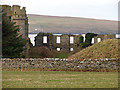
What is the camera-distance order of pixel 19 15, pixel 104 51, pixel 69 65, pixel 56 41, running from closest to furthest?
1. pixel 69 65
2. pixel 104 51
3. pixel 19 15
4. pixel 56 41

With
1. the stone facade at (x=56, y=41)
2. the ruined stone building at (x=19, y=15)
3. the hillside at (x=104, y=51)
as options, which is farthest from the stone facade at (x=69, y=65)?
the stone facade at (x=56, y=41)

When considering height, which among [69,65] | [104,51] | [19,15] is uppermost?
[19,15]

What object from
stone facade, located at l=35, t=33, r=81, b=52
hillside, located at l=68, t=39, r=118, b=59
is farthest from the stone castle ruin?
hillside, located at l=68, t=39, r=118, b=59

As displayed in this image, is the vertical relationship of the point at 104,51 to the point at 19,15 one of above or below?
below

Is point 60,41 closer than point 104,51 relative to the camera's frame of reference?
No

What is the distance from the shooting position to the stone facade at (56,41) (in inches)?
2640

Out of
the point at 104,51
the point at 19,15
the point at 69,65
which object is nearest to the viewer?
the point at 69,65

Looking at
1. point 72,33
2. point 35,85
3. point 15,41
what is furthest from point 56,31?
point 35,85

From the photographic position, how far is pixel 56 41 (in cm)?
6819

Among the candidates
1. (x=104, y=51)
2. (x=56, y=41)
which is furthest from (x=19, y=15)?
(x=104, y=51)

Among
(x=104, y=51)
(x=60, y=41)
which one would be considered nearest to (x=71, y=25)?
(x=60, y=41)

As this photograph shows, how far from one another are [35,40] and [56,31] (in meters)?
8.22

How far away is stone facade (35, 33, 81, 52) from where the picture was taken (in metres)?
67.1

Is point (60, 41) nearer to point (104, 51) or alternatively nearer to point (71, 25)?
point (71, 25)
